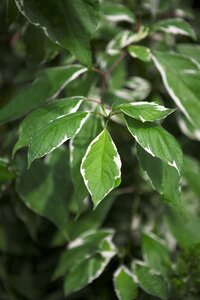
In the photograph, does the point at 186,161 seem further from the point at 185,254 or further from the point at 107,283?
the point at 107,283

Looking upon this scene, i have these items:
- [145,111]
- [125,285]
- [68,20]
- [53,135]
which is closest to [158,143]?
[145,111]

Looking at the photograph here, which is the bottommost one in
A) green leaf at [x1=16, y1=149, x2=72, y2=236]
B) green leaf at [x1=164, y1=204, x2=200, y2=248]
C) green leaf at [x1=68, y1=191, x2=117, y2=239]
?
green leaf at [x1=164, y1=204, x2=200, y2=248]

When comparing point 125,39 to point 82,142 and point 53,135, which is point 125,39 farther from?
point 53,135

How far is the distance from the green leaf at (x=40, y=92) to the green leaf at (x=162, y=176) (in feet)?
0.92

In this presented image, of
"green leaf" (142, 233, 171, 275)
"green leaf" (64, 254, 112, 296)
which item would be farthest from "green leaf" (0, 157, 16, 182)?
"green leaf" (142, 233, 171, 275)

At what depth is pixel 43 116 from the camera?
0.96m

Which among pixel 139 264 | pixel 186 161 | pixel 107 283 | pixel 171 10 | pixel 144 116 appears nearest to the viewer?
pixel 144 116

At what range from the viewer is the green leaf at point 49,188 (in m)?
1.19

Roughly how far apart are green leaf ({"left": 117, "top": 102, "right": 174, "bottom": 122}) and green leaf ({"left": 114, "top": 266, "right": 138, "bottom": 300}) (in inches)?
17.4

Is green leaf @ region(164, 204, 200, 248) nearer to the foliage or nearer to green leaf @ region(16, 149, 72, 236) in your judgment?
the foliage

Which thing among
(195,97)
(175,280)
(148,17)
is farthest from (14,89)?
(175,280)

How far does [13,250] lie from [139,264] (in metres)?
0.50

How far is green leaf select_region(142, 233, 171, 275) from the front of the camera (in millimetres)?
1207

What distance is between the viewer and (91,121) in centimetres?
101
